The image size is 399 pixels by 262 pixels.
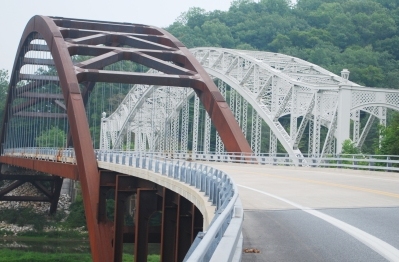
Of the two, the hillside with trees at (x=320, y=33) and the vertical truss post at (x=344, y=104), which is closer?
the vertical truss post at (x=344, y=104)

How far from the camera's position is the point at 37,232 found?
71812mm

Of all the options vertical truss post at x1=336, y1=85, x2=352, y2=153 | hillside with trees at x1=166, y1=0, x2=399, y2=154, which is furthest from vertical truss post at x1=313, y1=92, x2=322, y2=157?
hillside with trees at x1=166, y1=0, x2=399, y2=154

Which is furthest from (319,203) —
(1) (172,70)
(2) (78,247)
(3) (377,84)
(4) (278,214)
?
(3) (377,84)

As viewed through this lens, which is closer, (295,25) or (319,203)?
(319,203)

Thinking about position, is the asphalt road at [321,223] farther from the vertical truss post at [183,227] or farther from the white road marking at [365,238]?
the vertical truss post at [183,227]

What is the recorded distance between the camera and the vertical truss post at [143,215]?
2706cm

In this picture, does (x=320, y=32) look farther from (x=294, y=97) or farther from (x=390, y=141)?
(x=390, y=141)

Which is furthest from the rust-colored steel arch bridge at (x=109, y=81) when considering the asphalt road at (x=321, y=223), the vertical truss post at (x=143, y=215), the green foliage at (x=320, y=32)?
the green foliage at (x=320, y=32)

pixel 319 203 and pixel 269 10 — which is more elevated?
pixel 269 10

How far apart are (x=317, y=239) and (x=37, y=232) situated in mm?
63510

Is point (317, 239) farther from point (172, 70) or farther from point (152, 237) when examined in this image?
point (172, 70)

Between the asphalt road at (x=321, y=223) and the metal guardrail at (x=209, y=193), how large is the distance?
1.96 feet

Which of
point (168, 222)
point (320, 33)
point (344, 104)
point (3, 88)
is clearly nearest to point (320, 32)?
point (320, 33)

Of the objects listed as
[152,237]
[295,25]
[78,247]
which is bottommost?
[78,247]
